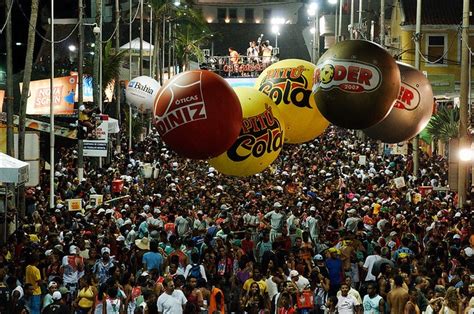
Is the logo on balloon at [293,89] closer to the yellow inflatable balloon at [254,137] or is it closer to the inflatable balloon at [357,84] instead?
the yellow inflatable balloon at [254,137]

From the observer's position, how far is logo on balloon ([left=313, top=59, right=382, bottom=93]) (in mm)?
10289

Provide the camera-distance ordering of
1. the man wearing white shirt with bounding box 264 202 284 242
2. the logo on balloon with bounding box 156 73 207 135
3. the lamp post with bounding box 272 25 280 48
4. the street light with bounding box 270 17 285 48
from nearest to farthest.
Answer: the logo on balloon with bounding box 156 73 207 135, the man wearing white shirt with bounding box 264 202 284 242, the lamp post with bounding box 272 25 280 48, the street light with bounding box 270 17 285 48

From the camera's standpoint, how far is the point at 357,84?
33.7ft

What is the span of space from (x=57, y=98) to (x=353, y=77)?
28580 mm

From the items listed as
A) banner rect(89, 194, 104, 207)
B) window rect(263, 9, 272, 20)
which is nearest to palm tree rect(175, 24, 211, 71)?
window rect(263, 9, 272, 20)

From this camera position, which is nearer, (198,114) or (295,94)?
(198,114)

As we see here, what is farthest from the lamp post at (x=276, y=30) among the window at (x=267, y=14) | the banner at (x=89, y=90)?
the banner at (x=89, y=90)

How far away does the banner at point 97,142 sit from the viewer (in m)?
31.8

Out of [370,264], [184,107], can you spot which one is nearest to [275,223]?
[370,264]

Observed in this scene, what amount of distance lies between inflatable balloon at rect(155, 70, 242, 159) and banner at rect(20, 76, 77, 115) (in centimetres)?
2699

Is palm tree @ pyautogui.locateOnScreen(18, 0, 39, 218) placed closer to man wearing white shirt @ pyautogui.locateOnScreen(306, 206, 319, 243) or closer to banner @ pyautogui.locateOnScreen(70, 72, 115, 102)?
man wearing white shirt @ pyautogui.locateOnScreen(306, 206, 319, 243)

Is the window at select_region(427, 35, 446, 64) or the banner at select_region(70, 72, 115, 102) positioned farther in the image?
the window at select_region(427, 35, 446, 64)

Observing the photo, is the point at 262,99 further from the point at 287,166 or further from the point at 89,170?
the point at 89,170

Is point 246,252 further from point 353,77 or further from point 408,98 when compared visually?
point 353,77
